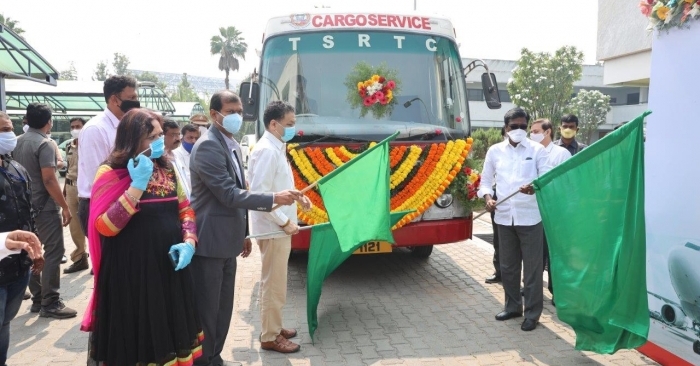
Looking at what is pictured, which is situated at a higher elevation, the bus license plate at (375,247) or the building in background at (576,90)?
the building in background at (576,90)

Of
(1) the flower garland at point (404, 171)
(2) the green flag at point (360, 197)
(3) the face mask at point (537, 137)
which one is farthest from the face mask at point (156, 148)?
(3) the face mask at point (537, 137)

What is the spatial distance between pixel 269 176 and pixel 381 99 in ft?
7.26

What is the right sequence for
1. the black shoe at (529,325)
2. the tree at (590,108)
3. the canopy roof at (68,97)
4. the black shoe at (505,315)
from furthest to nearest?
1. the tree at (590,108)
2. the canopy roof at (68,97)
3. the black shoe at (505,315)
4. the black shoe at (529,325)

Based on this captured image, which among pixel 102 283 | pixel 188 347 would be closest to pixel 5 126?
pixel 102 283

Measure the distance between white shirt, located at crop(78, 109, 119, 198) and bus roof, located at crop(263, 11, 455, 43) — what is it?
2.67 metres

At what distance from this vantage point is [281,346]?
14.4 feet

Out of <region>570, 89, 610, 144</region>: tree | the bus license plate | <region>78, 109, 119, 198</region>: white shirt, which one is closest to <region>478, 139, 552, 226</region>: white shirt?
the bus license plate

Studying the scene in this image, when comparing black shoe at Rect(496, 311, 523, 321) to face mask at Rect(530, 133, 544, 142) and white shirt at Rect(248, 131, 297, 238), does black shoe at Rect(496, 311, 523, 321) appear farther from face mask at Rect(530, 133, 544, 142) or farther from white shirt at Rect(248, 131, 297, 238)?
white shirt at Rect(248, 131, 297, 238)

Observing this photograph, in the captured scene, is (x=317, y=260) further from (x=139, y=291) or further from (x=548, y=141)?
(x=548, y=141)

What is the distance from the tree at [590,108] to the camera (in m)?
36.9

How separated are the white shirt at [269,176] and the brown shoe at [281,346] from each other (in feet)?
2.77

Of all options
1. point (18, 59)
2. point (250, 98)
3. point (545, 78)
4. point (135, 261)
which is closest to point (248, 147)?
point (18, 59)

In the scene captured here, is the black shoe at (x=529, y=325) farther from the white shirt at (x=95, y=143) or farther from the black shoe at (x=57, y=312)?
the black shoe at (x=57, y=312)

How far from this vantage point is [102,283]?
9.84 ft
